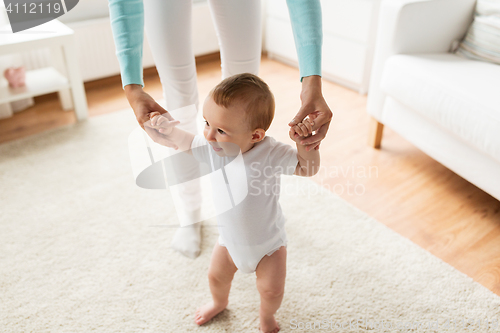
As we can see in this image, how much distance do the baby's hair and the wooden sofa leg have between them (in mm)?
1128

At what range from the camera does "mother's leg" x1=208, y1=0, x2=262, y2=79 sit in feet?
3.10

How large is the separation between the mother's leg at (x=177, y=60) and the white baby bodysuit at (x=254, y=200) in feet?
0.57

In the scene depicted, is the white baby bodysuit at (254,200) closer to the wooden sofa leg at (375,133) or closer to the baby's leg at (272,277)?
the baby's leg at (272,277)

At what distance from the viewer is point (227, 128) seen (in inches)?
29.1

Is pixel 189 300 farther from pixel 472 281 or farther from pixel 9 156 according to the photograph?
pixel 9 156

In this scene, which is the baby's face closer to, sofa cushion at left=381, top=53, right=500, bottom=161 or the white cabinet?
sofa cushion at left=381, top=53, right=500, bottom=161

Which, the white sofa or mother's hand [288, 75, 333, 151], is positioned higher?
mother's hand [288, 75, 333, 151]

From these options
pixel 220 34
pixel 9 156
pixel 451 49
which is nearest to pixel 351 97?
pixel 451 49

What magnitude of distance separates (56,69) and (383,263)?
6.12ft

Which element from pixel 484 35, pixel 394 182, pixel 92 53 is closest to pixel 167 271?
pixel 394 182

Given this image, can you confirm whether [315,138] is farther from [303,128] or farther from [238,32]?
[238,32]

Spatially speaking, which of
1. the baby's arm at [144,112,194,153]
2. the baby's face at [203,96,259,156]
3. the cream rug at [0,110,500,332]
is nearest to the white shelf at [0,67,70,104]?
the cream rug at [0,110,500,332]

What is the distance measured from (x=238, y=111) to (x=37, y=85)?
153cm

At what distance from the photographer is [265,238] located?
0.85 metres
